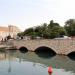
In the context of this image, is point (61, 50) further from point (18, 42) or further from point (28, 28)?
point (28, 28)

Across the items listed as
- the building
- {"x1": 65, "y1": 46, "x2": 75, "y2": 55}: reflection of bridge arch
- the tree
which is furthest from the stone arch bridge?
the building

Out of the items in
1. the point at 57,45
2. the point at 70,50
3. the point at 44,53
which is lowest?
the point at 44,53

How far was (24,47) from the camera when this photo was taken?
4972 centimetres

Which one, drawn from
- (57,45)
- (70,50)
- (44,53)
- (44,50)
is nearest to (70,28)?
(44,50)

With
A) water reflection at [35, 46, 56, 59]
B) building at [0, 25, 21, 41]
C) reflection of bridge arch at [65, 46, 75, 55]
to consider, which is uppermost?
building at [0, 25, 21, 41]

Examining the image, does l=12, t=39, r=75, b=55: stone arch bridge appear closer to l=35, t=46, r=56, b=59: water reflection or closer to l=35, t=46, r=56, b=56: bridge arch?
l=35, t=46, r=56, b=56: bridge arch

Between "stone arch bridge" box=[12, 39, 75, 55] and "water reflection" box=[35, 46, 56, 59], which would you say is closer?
"stone arch bridge" box=[12, 39, 75, 55]

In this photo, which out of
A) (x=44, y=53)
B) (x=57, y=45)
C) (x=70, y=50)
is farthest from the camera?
(x=44, y=53)

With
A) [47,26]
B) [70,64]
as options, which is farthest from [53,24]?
[70,64]

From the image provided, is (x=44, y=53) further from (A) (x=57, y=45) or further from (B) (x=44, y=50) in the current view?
(A) (x=57, y=45)

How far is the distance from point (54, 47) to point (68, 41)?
354 cm

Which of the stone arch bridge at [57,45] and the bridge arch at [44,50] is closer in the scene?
the stone arch bridge at [57,45]

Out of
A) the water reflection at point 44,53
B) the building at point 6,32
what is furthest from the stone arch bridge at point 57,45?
the building at point 6,32

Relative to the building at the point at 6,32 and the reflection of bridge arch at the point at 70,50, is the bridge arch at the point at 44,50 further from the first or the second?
the building at the point at 6,32
